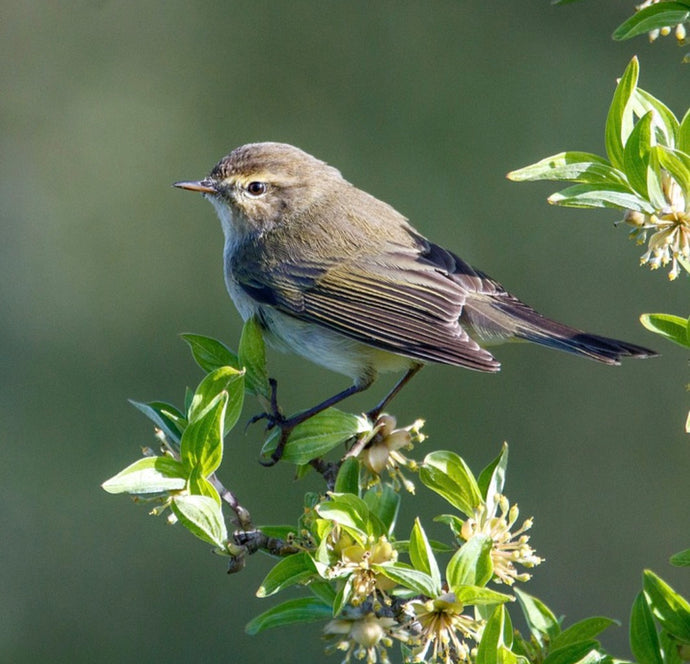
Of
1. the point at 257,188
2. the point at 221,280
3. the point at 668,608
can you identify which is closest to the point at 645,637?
the point at 668,608

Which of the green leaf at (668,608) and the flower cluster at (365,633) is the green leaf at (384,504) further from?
the green leaf at (668,608)

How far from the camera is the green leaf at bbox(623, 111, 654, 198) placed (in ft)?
5.98

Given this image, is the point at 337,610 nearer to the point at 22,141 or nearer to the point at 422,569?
the point at 422,569

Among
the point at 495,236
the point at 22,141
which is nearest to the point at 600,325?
the point at 495,236

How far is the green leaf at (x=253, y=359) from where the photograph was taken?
2.23 metres

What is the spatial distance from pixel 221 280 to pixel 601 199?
4863 mm

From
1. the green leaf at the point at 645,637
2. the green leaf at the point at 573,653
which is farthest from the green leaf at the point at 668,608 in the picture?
the green leaf at the point at 573,653

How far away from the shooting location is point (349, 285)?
11.0 ft

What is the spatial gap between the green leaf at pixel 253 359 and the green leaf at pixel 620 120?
82 centimetres

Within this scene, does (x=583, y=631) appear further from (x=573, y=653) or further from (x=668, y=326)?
(x=668, y=326)

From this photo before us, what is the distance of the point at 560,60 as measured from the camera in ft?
22.5

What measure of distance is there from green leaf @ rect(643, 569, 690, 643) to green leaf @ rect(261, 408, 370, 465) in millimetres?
628

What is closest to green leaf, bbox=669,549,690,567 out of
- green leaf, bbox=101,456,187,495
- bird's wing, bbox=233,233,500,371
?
green leaf, bbox=101,456,187,495

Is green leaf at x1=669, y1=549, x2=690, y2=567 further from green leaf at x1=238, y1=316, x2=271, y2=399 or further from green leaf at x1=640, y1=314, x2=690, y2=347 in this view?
green leaf at x1=238, y1=316, x2=271, y2=399
